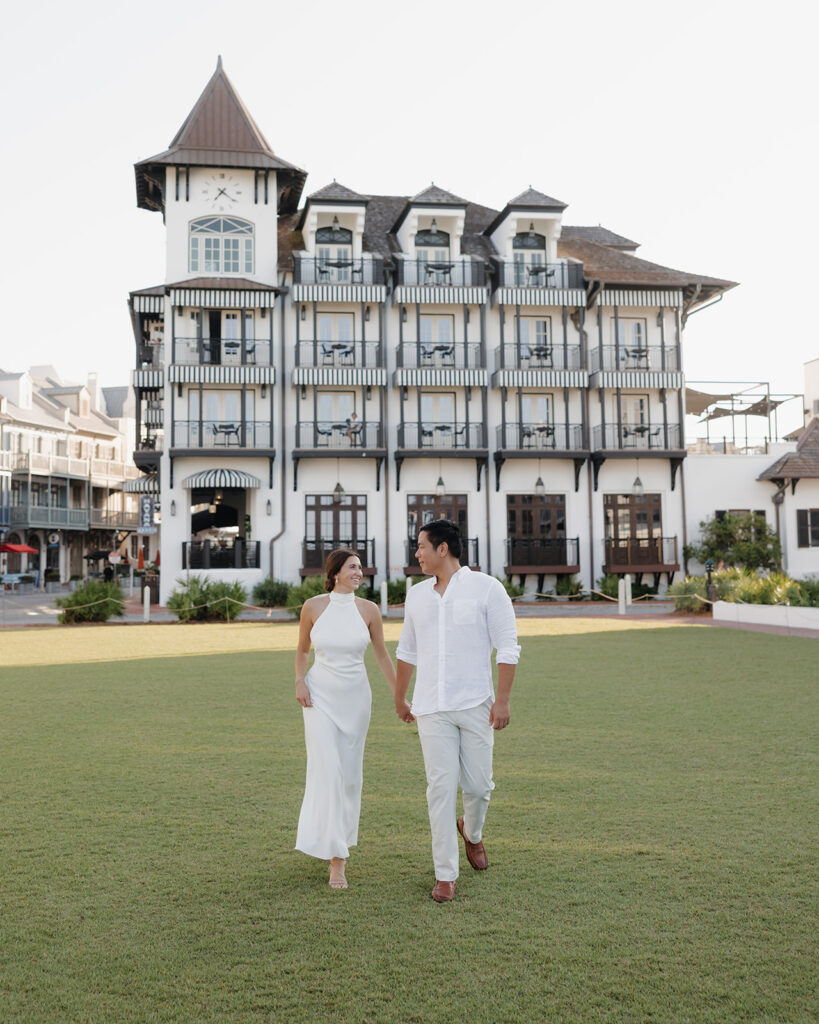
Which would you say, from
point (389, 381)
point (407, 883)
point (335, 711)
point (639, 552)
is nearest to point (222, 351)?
point (389, 381)

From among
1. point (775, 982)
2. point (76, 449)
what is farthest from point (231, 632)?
point (76, 449)

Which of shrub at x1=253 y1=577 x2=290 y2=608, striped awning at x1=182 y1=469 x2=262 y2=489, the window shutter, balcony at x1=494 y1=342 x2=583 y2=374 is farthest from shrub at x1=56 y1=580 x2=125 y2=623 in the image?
the window shutter

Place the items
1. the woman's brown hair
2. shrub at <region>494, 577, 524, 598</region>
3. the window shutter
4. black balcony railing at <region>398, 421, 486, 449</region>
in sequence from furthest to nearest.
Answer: the window shutter
black balcony railing at <region>398, 421, 486, 449</region>
shrub at <region>494, 577, 524, 598</region>
the woman's brown hair

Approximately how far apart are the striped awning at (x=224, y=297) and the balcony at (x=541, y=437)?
31.5 feet

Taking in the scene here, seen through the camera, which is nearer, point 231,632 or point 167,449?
point 231,632

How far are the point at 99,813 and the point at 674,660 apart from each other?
1107cm

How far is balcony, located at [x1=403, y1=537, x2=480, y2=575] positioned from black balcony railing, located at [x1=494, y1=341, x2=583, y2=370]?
6.57 metres

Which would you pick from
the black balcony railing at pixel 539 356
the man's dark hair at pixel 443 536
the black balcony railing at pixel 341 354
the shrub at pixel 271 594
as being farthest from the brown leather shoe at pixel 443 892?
the black balcony railing at pixel 539 356

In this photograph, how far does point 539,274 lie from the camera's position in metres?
35.8

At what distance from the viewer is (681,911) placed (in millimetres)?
4496

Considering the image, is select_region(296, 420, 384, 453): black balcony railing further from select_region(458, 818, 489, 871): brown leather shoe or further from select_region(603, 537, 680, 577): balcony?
select_region(458, 818, 489, 871): brown leather shoe

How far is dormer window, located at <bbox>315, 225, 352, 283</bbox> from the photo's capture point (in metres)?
34.4

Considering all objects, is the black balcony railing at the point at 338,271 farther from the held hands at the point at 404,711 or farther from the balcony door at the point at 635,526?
the held hands at the point at 404,711

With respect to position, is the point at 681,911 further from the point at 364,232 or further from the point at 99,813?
the point at 364,232
